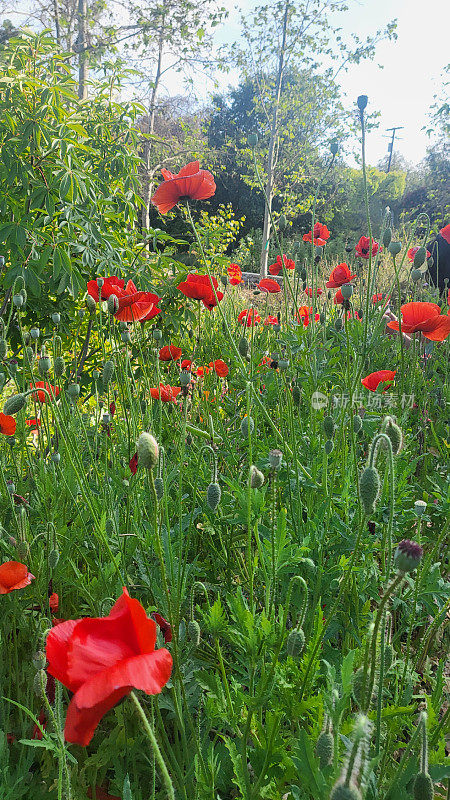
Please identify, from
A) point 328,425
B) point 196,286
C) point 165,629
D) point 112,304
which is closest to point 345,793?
point 165,629

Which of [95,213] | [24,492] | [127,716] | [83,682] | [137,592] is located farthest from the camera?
[95,213]

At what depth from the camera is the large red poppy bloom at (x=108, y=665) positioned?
1.56 ft

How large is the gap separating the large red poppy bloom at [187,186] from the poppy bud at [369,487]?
1.23 m

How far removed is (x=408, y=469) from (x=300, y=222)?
67.1 ft

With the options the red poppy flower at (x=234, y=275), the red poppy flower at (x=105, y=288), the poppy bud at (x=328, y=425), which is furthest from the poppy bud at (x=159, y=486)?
the red poppy flower at (x=234, y=275)

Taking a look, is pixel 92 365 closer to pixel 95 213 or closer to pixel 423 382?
pixel 95 213

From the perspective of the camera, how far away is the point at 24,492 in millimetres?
1772

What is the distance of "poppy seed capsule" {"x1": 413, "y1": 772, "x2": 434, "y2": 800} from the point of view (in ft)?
1.70

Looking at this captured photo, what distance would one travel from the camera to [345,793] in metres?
0.40

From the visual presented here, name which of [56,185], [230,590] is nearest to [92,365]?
[56,185]

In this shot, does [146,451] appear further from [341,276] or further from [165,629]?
[341,276]

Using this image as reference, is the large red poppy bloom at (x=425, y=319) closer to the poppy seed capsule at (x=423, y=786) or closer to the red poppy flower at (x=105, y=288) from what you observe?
the red poppy flower at (x=105, y=288)

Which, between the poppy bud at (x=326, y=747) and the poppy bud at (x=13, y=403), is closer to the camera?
the poppy bud at (x=326, y=747)

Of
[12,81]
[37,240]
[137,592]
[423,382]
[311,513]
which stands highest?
[12,81]
